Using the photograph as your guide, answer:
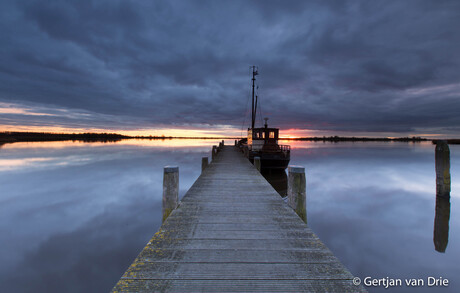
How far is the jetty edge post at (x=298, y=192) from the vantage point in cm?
474

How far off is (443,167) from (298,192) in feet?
31.2

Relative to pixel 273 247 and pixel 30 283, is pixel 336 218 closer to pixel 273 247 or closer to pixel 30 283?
pixel 273 247

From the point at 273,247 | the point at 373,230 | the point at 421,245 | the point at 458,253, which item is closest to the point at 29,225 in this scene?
the point at 273,247

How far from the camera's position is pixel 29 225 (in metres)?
7.05

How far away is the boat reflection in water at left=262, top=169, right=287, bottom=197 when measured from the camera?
13.4 meters

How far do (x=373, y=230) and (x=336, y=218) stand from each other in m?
1.40

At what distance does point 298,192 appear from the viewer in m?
4.81

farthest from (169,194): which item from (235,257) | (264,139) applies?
(264,139)

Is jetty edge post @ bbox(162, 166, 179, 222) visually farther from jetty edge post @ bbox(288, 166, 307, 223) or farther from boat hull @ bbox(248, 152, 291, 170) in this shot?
boat hull @ bbox(248, 152, 291, 170)

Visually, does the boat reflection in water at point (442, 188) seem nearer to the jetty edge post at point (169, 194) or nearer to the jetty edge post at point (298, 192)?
the jetty edge post at point (298, 192)

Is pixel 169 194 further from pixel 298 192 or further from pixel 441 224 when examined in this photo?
pixel 441 224

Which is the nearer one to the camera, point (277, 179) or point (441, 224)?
point (441, 224)

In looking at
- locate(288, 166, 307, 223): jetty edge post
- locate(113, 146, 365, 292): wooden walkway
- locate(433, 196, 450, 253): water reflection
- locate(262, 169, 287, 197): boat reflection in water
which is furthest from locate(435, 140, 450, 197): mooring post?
locate(113, 146, 365, 292): wooden walkway

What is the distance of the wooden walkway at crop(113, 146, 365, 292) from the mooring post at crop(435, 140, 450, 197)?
1005cm
